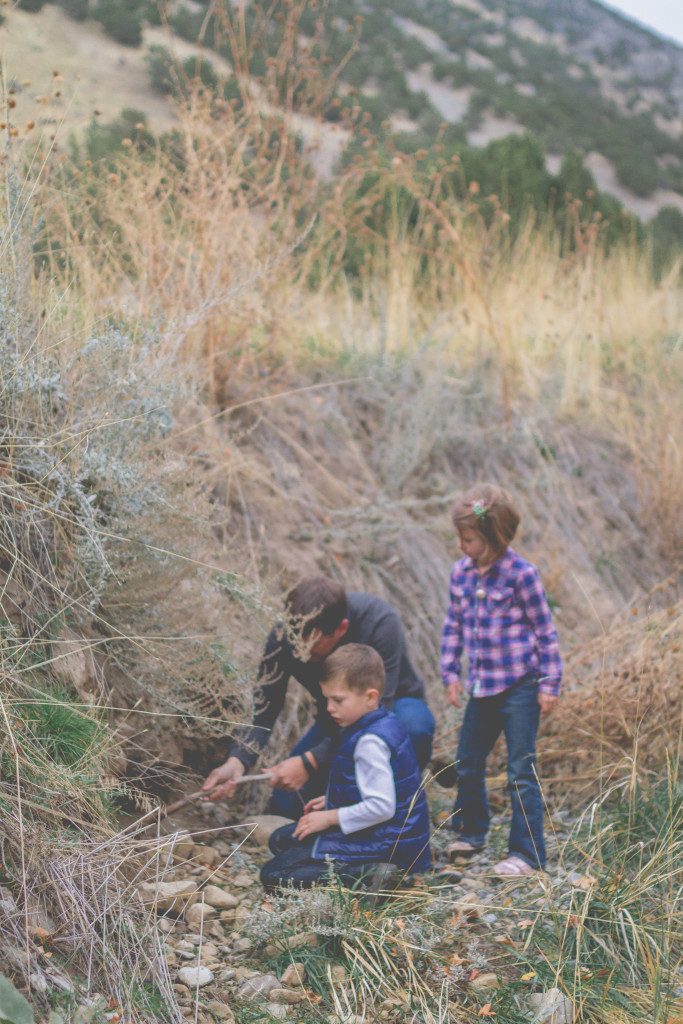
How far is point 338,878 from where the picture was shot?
2.21 m

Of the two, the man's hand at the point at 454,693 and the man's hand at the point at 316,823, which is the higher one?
the man's hand at the point at 454,693

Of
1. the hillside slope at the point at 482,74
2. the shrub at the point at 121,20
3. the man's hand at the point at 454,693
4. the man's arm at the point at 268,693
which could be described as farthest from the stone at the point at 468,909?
Answer: the shrub at the point at 121,20

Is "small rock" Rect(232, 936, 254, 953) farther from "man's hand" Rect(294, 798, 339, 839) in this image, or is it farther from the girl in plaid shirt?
the girl in plaid shirt

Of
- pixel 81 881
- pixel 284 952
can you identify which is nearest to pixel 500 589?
pixel 284 952

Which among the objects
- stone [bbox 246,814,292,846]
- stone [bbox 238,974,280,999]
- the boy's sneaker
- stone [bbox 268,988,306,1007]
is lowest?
stone [bbox 246,814,292,846]

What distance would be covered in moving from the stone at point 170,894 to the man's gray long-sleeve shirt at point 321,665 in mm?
648

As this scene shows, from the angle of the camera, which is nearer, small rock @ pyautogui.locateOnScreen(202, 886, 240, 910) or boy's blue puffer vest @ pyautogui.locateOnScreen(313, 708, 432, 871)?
small rock @ pyautogui.locateOnScreen(202, 886, 240, 910)

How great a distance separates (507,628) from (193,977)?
5.09 ft

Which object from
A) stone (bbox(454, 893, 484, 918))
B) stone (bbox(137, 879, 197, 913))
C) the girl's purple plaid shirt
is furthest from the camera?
the girl's purple plaid shirt

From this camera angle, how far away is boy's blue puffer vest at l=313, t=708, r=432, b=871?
2.43 m

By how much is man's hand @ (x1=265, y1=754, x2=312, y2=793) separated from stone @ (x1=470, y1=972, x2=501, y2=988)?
91cm

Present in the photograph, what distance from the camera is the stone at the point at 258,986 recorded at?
75.5 inches

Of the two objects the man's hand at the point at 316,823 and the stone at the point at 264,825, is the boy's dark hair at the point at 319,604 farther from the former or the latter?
the stone at the point at 264,825

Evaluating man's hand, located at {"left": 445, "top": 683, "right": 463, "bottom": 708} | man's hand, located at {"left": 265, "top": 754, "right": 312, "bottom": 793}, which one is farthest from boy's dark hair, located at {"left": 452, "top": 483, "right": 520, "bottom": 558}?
man's hand, located at {"left": 265, "top": 754, "right": 312, "bottom": 793}
